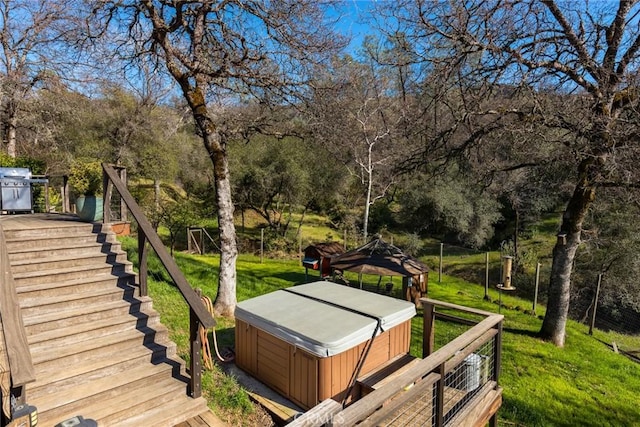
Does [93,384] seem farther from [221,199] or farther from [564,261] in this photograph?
[564,261]

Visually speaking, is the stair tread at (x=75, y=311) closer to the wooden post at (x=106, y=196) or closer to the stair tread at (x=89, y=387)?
the stair tread at (x=89, y=387)

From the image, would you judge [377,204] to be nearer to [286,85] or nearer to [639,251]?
[639,251]

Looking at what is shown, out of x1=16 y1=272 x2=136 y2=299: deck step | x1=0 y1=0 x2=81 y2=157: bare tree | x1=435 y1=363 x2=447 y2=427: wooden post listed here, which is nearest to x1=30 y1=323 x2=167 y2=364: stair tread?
x1=16 y1=272 x2=136 y2=299: deck step

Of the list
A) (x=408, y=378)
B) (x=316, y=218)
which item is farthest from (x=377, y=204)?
(x=408, y=378)

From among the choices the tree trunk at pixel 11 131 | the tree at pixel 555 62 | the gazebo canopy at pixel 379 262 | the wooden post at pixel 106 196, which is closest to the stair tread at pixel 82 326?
the wooden post at pixel 106 196

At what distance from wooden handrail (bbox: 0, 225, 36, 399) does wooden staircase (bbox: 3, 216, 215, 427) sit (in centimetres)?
91

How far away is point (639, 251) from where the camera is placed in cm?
1068

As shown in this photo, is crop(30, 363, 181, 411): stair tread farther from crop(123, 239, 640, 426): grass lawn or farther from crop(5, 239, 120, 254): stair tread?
crop(5, 239, 120, 254): stair tread

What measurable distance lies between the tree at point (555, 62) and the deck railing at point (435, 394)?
3598 mm

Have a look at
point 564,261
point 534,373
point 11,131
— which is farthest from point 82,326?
point 11,131

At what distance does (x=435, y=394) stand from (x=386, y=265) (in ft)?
16.2

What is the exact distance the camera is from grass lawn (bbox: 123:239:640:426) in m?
4.91

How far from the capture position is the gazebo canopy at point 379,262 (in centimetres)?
781

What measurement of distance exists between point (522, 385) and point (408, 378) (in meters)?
4.62
